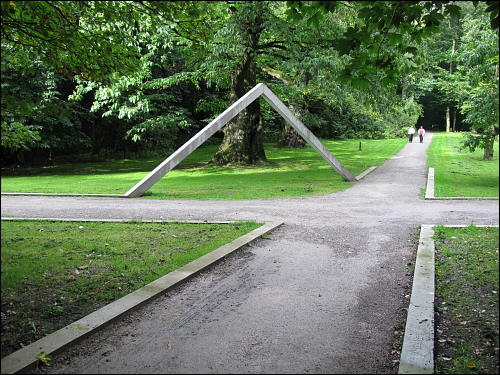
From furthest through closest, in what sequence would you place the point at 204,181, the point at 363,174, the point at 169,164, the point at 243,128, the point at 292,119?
the point at 243,128 < the point at 363,174 < the point at 204,181 < the point at 292,119 < the point at 169,164

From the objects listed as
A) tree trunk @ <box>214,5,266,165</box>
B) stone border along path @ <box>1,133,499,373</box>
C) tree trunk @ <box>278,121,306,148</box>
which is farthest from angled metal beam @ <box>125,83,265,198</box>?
tree trunk @ <box>278,121,306,148</box>

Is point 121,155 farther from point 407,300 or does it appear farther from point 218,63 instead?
point 407,300

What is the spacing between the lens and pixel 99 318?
4.52 m

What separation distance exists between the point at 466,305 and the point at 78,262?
15.5 feet

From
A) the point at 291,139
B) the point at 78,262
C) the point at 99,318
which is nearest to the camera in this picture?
the point at 99,318

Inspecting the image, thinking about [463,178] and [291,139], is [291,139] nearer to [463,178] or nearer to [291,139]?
[291,139]

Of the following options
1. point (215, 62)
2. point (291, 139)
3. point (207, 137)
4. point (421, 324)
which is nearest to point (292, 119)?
point (207, 137)

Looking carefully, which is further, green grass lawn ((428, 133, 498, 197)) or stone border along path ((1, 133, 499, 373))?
green grass lawn ((428, 133, 498, 197))

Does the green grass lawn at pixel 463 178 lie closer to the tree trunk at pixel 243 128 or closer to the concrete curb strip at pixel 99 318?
the concrete curb strip at pixel 99 318

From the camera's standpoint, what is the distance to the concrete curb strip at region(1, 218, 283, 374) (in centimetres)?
365

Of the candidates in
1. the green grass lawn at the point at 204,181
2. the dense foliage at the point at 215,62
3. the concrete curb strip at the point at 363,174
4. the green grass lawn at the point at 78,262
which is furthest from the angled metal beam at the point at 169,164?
the concrete curb strip at the point at 363,174

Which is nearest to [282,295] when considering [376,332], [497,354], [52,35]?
[376,332]

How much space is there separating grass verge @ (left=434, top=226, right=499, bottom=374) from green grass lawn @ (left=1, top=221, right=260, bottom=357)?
326cm

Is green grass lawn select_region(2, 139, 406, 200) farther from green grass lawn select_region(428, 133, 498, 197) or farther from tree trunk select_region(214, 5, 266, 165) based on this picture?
green grass lawn select_region(428, 133, 498, 197)
